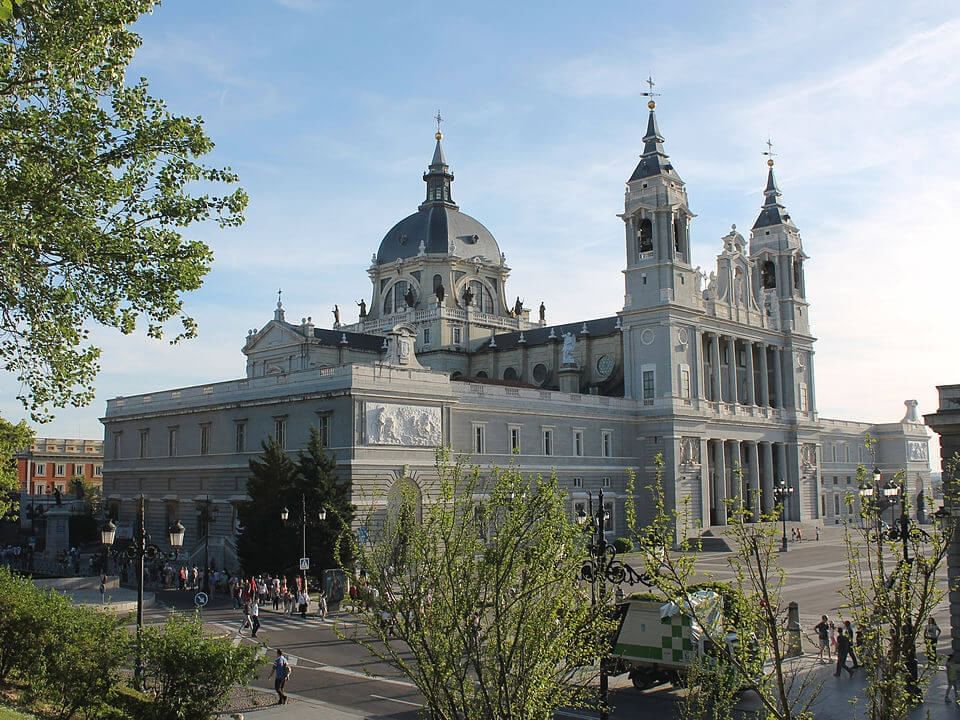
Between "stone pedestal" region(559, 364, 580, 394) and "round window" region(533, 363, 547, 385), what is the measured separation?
5.38 meters

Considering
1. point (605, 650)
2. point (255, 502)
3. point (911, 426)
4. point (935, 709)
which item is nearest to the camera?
point (605, 650)

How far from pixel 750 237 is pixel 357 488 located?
159ft

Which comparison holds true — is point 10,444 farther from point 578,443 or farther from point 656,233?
point 656,233

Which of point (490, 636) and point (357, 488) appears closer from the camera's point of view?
point (490, 636)

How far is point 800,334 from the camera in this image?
7625cm

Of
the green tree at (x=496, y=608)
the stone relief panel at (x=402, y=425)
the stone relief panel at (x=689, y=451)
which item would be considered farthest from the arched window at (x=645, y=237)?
the green tree at (x=496, y=608)

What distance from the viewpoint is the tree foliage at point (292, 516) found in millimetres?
40000

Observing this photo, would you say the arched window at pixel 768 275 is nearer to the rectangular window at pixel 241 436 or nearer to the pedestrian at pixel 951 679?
the rectangular window at pixel 241 436

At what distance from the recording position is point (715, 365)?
67.1 meters

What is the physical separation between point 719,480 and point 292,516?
121ft

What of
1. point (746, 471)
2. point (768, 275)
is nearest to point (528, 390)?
point (746, 471)

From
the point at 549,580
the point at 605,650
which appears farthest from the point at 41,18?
the point at 605,650

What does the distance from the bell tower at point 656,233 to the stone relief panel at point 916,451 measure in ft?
155

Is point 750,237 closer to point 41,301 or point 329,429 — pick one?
point 329,429
